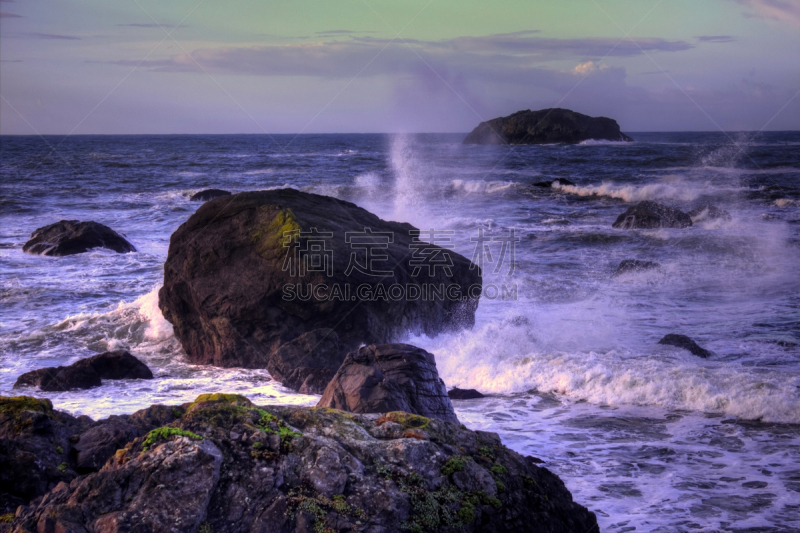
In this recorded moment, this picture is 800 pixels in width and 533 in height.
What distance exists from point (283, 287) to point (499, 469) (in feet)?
18.8

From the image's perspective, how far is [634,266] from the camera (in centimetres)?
1623

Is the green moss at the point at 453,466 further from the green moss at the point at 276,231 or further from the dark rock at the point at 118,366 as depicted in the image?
the dark rock at the point at 118,366

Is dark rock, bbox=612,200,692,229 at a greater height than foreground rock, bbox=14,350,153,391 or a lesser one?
greater

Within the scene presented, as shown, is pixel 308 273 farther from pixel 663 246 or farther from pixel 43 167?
pixel 43 167

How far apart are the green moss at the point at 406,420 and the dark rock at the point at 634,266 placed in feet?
42.3

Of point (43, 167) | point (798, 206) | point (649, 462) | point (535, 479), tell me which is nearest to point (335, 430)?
point (535, 479)

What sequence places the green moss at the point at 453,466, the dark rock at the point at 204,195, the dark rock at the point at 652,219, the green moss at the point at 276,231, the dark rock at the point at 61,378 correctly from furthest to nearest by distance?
1. the dark rock at the point at 204,195
2. the dark rock at the point at 652,219
3. the green moss at the point at 276,231
4. the dark rock at the point at 61,378
5. the green moss at the point at 453,466

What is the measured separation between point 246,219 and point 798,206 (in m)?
26.0

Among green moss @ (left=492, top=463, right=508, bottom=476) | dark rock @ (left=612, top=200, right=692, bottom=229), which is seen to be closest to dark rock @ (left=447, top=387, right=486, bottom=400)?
green moss @ (left=492, top=463, right=508, bottom=476)

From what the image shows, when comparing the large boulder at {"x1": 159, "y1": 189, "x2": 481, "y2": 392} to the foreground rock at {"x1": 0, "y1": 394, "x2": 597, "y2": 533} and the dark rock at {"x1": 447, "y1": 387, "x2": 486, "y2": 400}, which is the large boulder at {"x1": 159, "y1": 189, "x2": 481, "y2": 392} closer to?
the dark rock at {"x1": 447, "y1": 387, "x2": 486, "y2": 400}

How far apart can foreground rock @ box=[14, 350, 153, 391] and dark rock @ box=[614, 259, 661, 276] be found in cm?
1208

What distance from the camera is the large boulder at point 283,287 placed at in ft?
30.6

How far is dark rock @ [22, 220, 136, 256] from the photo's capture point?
708 inches

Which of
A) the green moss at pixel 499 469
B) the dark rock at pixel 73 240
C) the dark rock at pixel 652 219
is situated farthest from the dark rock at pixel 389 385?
the dark rock at pixel 652 219
